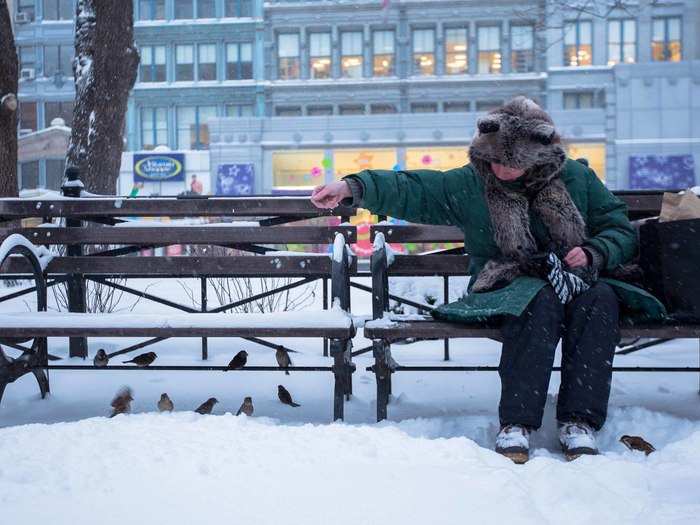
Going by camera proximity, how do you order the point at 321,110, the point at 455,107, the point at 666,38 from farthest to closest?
the point at 321,110 → the point at 455,107 → the point at 666,38

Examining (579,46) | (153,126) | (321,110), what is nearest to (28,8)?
(153,126)

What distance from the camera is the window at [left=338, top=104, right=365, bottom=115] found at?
31.4 metres

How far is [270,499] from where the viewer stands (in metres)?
2.27

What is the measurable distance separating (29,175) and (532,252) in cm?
3371

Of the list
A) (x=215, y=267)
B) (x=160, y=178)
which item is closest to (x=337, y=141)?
(x=160, y=178)

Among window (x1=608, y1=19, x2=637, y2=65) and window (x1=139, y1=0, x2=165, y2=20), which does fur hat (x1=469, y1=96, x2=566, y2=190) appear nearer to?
window (x1=608, y1=19, x2=637, y2=65)

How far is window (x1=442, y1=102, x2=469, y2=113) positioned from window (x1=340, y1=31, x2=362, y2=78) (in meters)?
3.89

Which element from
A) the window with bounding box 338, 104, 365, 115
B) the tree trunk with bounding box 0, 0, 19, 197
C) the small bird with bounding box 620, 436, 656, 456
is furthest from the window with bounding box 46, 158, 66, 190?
the small bird with bounding box 620, 436, 656, 456

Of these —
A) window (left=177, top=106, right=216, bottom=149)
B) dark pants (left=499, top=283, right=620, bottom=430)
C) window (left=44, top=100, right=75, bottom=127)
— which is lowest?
dark pants (left=499, top=283, right=620, bottom=430)

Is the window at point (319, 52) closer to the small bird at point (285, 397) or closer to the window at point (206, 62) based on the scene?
the window at point (206, 62)

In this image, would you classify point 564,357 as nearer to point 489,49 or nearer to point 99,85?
point 99,85

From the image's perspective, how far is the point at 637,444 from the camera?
9.90 feet

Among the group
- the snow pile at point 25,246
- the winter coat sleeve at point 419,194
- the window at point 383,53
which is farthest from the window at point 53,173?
the winter coat sleeve at point 419,194

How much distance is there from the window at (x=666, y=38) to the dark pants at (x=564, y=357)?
29712 millimetres
